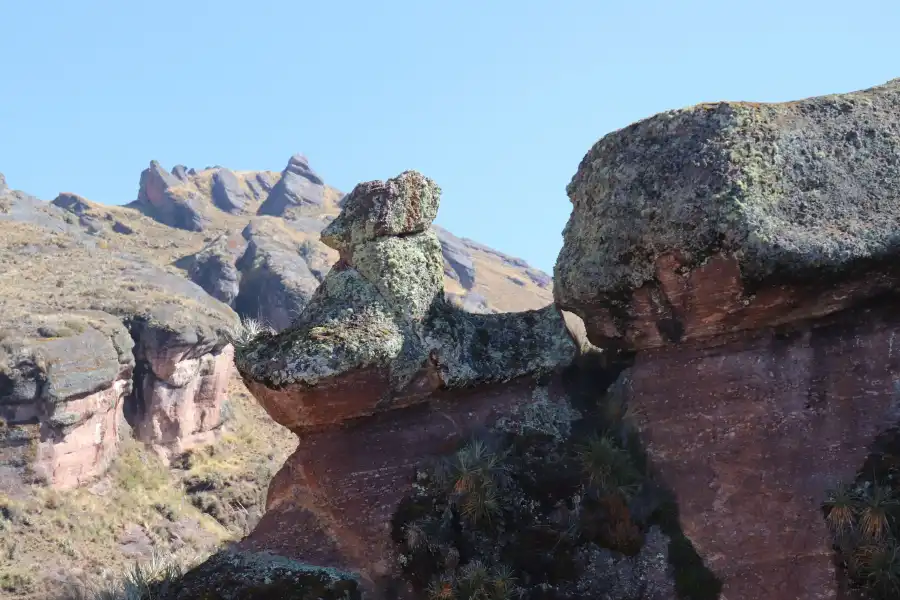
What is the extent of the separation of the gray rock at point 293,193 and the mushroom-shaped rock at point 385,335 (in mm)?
110886

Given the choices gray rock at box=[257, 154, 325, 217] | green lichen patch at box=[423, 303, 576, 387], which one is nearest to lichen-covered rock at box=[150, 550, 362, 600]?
green lichen patch at box=[423, 303, 576, 387]

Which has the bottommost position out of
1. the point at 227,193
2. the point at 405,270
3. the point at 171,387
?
the point at 171,387

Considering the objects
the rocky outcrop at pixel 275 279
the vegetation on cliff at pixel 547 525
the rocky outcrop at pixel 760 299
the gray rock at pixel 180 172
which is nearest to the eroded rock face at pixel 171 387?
the rocky outcrop at pixel 275 279

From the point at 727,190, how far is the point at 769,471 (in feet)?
9.45

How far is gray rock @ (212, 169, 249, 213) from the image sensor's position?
125 metres

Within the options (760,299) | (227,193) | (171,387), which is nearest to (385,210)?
(760,299)

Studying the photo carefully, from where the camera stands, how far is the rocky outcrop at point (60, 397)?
126 ft

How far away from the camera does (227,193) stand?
127 metres

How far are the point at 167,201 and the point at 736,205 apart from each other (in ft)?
369

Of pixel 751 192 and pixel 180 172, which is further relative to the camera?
pixel 180 172

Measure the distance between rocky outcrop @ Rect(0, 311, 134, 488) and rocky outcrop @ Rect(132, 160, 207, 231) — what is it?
214 ft

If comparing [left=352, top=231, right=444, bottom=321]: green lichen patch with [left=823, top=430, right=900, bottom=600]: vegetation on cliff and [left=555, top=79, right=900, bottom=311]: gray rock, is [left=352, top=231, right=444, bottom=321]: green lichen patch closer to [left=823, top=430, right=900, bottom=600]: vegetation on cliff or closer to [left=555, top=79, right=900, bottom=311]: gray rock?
[left=555, top=79, right=900, bottom=311]: gray rock

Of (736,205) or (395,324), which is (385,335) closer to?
(395,324)

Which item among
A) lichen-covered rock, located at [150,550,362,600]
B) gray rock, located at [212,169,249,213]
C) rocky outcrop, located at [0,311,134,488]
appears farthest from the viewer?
gray rock, located at [212,169,249,213]
